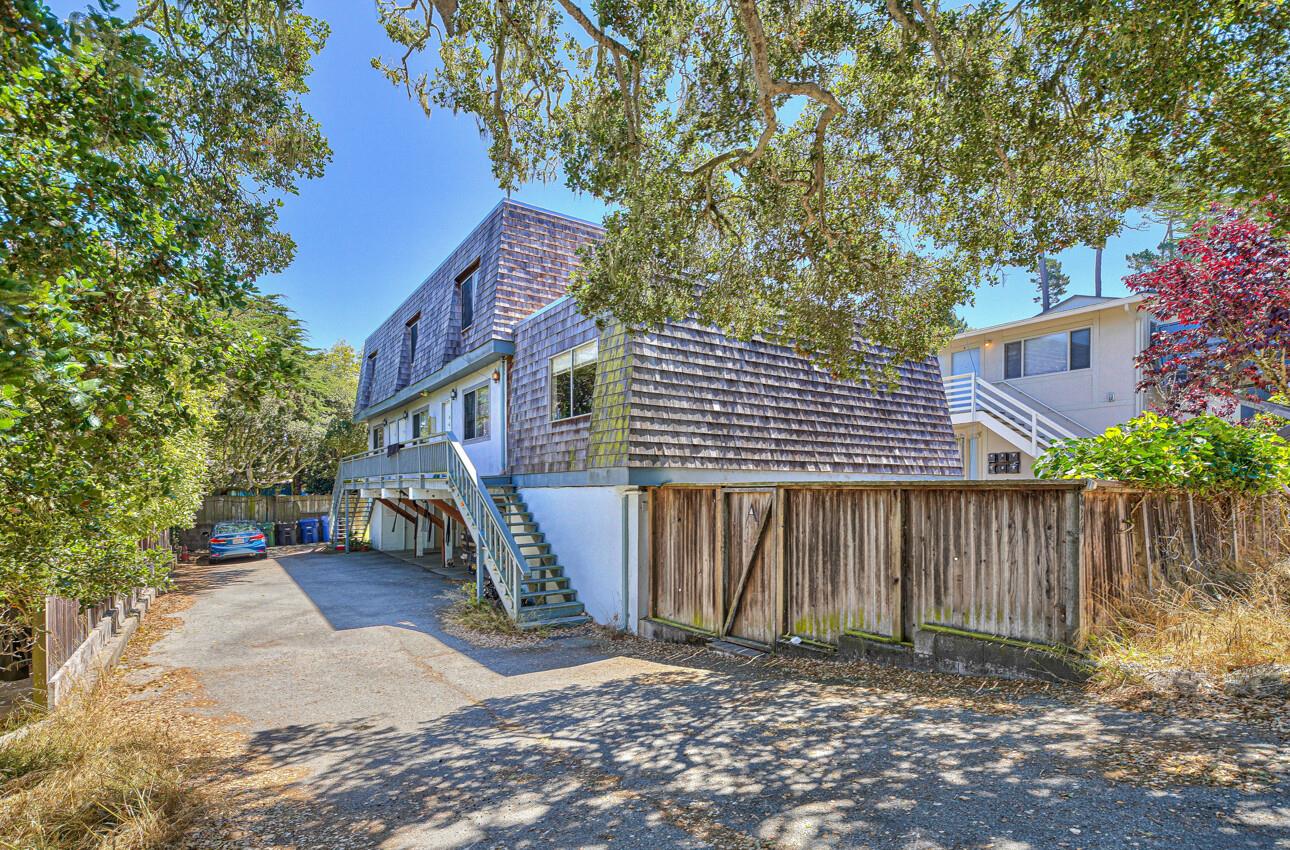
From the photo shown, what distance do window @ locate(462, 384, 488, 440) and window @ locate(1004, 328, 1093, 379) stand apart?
578 inches

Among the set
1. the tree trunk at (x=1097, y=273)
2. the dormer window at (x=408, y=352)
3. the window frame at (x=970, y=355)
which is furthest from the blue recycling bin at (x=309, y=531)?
the tree trunk at (x=1097, y=273)

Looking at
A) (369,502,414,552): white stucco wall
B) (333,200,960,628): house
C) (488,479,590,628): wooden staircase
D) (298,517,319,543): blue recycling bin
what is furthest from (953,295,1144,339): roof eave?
(298,517,319,543): blue recycling bin

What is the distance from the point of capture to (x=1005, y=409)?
16812 millimetres

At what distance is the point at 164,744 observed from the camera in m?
5.37

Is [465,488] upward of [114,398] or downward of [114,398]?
downward

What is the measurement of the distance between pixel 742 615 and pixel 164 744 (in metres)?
6.16

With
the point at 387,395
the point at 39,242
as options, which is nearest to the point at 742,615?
the point at 39,242

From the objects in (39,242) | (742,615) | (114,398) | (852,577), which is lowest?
(742,615)

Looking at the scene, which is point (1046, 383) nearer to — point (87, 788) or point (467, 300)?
point (467, 300)

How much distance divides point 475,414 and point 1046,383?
49.5 feet

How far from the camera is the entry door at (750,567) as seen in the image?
8211 millimetres

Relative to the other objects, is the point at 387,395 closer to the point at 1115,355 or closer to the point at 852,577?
the point at 852,577

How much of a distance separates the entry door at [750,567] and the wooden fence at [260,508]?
23328mm

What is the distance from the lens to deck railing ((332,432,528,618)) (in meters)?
10.7
